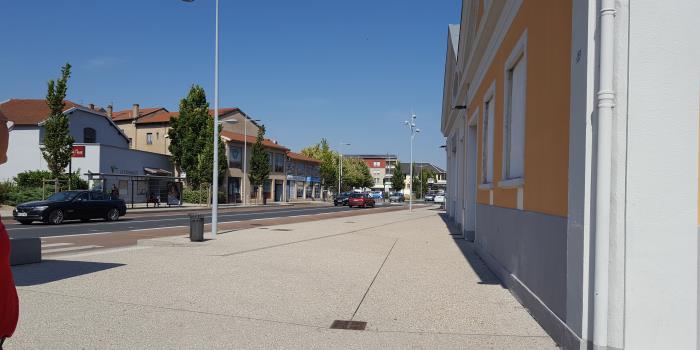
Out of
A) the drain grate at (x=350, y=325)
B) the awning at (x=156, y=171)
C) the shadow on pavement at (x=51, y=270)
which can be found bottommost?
the shadow on pavement at (x=51, y=270)

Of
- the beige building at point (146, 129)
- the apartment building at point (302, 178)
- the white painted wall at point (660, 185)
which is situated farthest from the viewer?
the apartment building at point (302, 178)

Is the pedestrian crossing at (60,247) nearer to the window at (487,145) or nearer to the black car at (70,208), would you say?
the black car at (70,208)

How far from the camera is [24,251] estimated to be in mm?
9656

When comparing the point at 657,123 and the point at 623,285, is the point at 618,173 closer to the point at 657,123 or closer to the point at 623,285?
the point at 657,123

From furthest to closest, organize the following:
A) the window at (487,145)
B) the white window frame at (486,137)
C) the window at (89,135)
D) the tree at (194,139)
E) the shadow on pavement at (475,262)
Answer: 1. the tree at (194,139)
2. the window at (89,135)
3. the window at (487,145)
4. the white window frame at (486,137)
5. the shadow on pavement at (475,262)

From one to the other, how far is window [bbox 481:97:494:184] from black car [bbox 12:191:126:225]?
1750 centimetres

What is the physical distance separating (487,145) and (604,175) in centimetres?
780

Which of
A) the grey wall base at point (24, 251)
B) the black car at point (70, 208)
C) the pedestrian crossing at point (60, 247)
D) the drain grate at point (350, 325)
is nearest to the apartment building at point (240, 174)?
the black car at point (70, 208)

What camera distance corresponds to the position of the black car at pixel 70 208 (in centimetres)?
2116

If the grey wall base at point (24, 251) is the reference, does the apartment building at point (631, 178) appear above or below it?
above

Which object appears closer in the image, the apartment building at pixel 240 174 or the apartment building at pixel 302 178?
the apartment building at pixel 240 174

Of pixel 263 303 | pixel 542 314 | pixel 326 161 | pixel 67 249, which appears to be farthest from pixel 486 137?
pixel 326 161

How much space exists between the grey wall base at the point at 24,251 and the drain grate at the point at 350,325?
6704 mm

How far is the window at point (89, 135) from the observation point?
150ft
